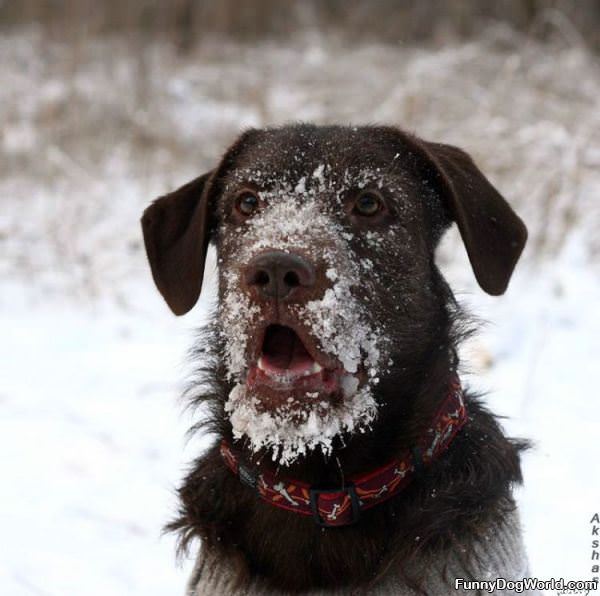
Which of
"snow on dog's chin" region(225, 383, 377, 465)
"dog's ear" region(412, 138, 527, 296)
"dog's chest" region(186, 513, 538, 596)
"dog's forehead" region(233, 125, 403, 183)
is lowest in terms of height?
"dog's chest" region(186, 513, 538, 596)

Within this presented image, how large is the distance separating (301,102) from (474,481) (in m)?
8.45

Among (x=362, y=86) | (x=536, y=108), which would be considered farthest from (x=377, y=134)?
(x=362, y=86)

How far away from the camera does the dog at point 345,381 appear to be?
2.21 m

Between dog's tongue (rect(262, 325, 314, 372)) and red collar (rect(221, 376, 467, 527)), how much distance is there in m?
0.41

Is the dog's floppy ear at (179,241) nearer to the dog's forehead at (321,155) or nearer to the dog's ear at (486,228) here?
the dog's forehead at (321,155)

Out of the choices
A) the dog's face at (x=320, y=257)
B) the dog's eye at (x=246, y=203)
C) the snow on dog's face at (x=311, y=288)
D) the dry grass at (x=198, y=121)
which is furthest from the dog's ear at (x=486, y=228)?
the dry grass at (x=198, y=121)

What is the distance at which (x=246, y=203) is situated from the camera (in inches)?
105

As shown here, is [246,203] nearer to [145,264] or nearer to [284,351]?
[284,351]

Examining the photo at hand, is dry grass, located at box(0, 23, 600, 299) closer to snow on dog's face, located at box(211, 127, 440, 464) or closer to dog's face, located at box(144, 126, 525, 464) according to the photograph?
dog's face, located at box(144, 126, 525, 464)

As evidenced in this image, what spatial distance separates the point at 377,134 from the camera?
2.81 meters

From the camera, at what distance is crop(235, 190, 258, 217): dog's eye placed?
8.69ft

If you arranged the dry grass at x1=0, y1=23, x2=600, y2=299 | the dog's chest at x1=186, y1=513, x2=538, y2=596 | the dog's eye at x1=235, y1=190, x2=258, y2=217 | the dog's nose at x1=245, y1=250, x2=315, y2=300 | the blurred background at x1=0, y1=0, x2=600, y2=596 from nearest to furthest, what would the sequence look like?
the dog's nose at x1=245, y1=250, x2=315, y2=300 → the dog's chest at x1=186, y1=513, x2=538, y2=596 → the dog's eye at x1=235, y1=190, x2=258, y2=217 → the blurred background at x1=0, y1=0, x2=600, y2=596 → the dry grass at x1=0, y1=23, x2=600, y2=299

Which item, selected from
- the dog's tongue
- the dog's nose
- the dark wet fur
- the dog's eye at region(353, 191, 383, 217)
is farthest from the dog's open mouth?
the dog's eye at region(353, 191, 383, 217)

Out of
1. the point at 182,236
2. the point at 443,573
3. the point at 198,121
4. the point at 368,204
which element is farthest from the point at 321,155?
Result: the point at 198,121
